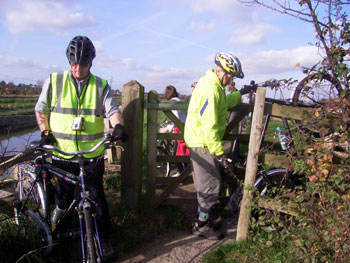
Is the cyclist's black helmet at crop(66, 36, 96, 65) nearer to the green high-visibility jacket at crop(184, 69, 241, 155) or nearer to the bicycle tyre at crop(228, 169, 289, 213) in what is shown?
the green high-visibility jacket at crop(184, 69, 241, 155)

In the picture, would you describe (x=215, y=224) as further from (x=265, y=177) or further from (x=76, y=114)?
(x=76, y=114)

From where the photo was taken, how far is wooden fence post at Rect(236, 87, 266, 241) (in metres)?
3.16

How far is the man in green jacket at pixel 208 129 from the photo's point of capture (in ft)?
10.9

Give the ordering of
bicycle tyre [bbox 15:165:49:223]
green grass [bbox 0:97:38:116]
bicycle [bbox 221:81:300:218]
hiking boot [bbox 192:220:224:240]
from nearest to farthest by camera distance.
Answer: bicycle tyre [bbox 15:165:49:223] < bicycle [bbox 221:81:300:218] < hiking boot [bbox 192:220:224:240] < green grass [bbox 0:97:38:116]

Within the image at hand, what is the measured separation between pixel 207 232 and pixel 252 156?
1.15 m

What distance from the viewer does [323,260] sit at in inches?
95.7

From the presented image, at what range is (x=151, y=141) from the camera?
400 centimetres

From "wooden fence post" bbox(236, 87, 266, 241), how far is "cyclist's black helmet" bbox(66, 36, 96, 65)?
1.76m

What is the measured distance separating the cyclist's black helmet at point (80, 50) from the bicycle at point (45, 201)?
0.77m

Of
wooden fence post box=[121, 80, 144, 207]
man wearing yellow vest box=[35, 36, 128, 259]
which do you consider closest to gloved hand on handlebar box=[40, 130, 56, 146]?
man wearing yellow vest box=[35, 36, 128, 259]

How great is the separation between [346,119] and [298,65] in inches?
29.2

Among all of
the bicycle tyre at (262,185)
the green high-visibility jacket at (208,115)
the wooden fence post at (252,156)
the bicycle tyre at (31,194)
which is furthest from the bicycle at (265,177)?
the bicycle tyre at (31,194)

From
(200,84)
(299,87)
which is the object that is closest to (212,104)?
(200,84)

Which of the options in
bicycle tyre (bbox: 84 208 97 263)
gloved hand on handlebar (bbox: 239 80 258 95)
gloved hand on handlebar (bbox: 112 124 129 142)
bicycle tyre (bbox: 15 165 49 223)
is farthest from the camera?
gloved hand on handlebar (bbox: 239 80 258 95)
